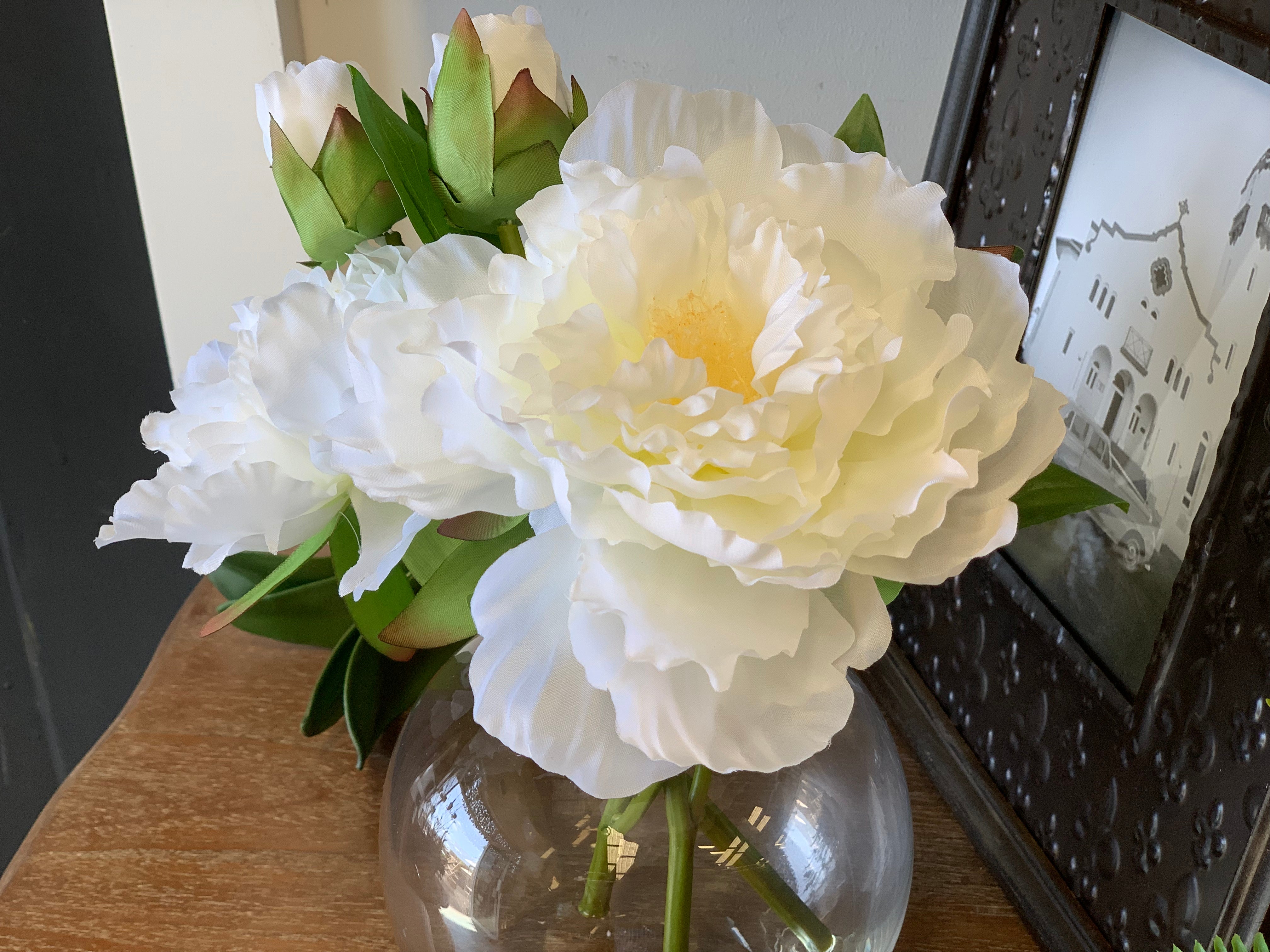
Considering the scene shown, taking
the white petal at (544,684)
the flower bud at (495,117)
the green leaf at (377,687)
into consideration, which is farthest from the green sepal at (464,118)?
the green leaf at (377,687)

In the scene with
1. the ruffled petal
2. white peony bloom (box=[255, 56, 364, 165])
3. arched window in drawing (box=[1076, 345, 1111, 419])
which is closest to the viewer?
the ruffled petal

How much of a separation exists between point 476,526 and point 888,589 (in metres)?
0.10

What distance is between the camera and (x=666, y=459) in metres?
0.23

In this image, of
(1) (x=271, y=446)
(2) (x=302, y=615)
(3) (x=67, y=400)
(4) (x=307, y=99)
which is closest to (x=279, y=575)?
(1) (x=271, y=446)

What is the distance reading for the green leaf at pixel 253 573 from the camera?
1.71ft

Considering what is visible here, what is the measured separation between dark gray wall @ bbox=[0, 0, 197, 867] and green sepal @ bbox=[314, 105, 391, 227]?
0.42 meters

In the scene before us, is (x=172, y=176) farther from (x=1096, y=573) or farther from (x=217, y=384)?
(x=1096, y=573)

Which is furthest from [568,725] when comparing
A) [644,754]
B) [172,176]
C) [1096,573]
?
[172,176]

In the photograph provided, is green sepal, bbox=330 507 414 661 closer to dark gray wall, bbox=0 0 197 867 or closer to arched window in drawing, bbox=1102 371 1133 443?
arched window in drawing, bbox=1102 371 1133 443

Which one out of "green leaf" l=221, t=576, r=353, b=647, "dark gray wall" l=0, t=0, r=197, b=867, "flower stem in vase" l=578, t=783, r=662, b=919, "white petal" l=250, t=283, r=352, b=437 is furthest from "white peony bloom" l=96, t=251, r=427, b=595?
"dark gray wall" l=0, t=0, r=197, b=867

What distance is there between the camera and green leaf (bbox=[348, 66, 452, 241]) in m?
0.31

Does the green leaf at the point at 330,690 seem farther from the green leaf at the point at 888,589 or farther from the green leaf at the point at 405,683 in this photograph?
the green leaf at the point at 888,589

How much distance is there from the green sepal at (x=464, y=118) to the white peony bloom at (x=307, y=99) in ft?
0.12

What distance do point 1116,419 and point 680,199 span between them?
0.24 meters
